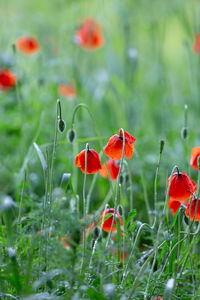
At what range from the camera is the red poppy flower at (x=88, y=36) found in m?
2.97

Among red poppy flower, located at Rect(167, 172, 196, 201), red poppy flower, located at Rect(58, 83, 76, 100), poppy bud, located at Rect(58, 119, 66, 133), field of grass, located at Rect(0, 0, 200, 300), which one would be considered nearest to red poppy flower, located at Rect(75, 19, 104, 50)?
field of grass, located at Rect(0, 0, 200, 300)

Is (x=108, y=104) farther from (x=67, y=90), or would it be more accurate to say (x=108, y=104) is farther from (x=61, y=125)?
→ (x=61, y=125)

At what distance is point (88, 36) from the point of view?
9.76ft

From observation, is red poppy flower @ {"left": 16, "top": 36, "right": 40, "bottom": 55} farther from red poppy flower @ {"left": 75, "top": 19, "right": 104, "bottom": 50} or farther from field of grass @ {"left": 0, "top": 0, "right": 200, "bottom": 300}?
red poppy flower @ {"left": 75, "top": 19, "right": 104, "bottom": 50}

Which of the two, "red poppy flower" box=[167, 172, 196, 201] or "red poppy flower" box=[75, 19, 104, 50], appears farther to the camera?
"red poppy flower" box=[75, 19, 104, 50]

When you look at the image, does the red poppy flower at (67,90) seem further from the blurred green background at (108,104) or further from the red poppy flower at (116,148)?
the red poppy flower at (116,148)

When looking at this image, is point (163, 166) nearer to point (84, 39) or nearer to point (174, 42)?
point (84, 39)

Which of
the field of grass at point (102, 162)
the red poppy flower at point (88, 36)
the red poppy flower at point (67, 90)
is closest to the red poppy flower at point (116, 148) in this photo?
the field of grass at point (102, 162)

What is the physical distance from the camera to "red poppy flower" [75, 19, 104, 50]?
2973 mm

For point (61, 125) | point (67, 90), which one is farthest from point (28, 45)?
point (61, 125)

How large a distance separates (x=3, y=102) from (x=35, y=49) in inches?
16.9

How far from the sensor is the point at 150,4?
3.37m

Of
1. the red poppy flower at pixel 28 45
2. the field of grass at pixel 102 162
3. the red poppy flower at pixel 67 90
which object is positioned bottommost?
the field of grass at pixel 102 162

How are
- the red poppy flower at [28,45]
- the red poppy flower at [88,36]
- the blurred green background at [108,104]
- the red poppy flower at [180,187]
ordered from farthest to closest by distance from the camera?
the red poppy flower at [28,45] < the red poppy flower at [88,36] < the blurred green background at [108,104] < the red poppy flower at [180,187]
